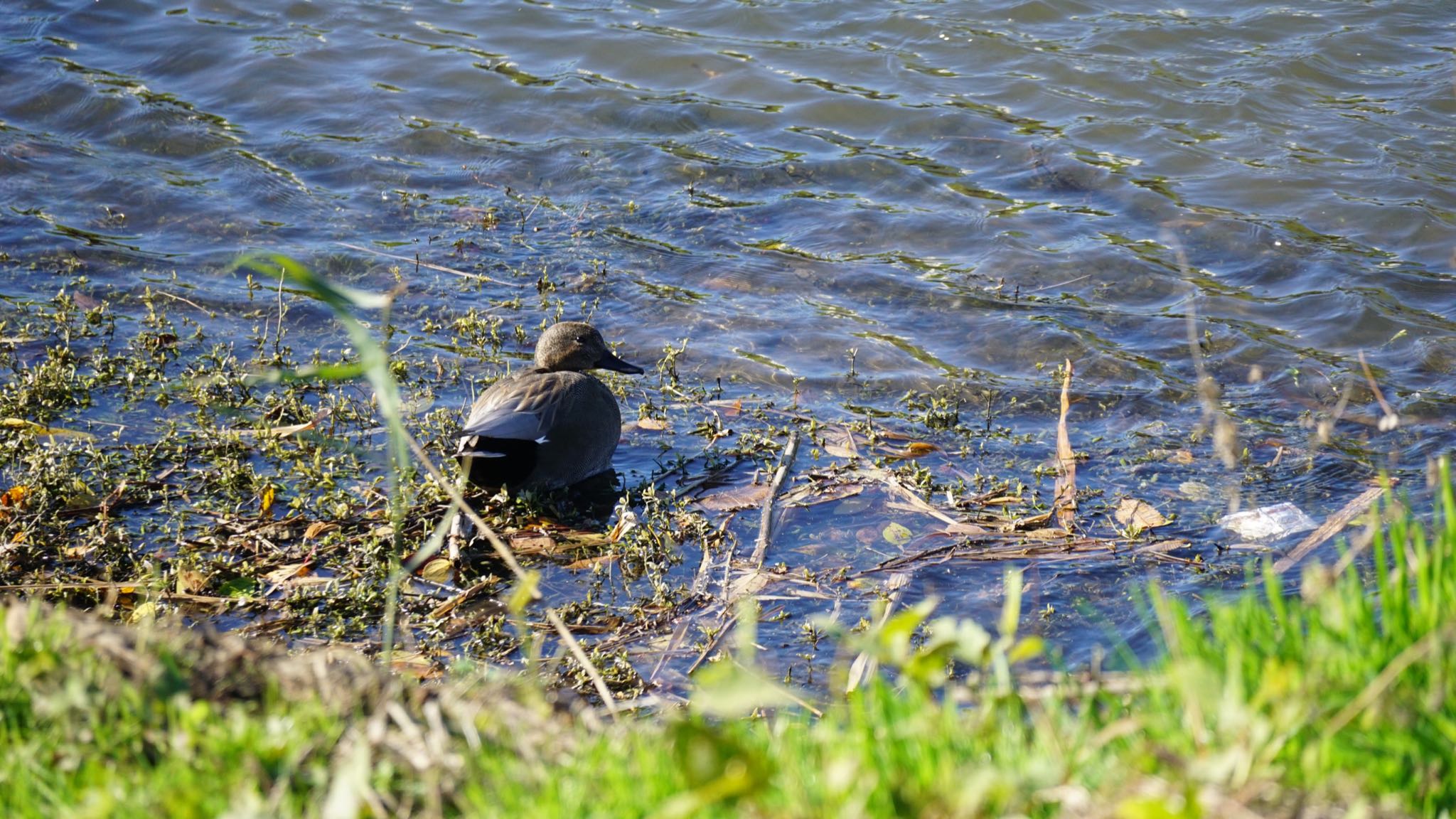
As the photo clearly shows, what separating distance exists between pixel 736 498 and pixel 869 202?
392cm

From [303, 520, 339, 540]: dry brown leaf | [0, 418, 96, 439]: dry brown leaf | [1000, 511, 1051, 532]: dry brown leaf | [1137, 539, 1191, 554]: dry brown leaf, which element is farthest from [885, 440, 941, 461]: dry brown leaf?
[0, 418, 96, 439]: dry brown leaf

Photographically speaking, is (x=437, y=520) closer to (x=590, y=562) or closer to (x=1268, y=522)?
(x=590, y=562)

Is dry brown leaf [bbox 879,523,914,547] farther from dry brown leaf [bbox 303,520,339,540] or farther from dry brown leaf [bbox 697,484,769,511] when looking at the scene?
dry brown leaf [bbox 303,520,339,540]

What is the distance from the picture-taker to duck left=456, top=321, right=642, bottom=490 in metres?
5.75

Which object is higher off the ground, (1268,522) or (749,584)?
(1268,522)

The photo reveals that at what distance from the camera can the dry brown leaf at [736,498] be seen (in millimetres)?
5699

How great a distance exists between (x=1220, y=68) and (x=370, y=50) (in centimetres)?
702

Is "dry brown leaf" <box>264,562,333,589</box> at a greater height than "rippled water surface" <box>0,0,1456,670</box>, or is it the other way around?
"rippled water surface" <box>0,0,1456,670</box>

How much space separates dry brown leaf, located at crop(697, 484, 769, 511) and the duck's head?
110 cm

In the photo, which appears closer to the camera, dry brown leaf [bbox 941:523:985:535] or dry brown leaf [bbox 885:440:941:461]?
dry brown leaf [bbox 941:523:985:535]

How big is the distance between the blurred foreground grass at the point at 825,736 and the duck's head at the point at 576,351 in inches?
157

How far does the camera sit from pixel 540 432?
5.80 m

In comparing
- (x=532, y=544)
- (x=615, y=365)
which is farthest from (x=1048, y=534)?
(x=615, y=365)

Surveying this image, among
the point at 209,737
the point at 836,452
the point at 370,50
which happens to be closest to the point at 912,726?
the point at 209,737
